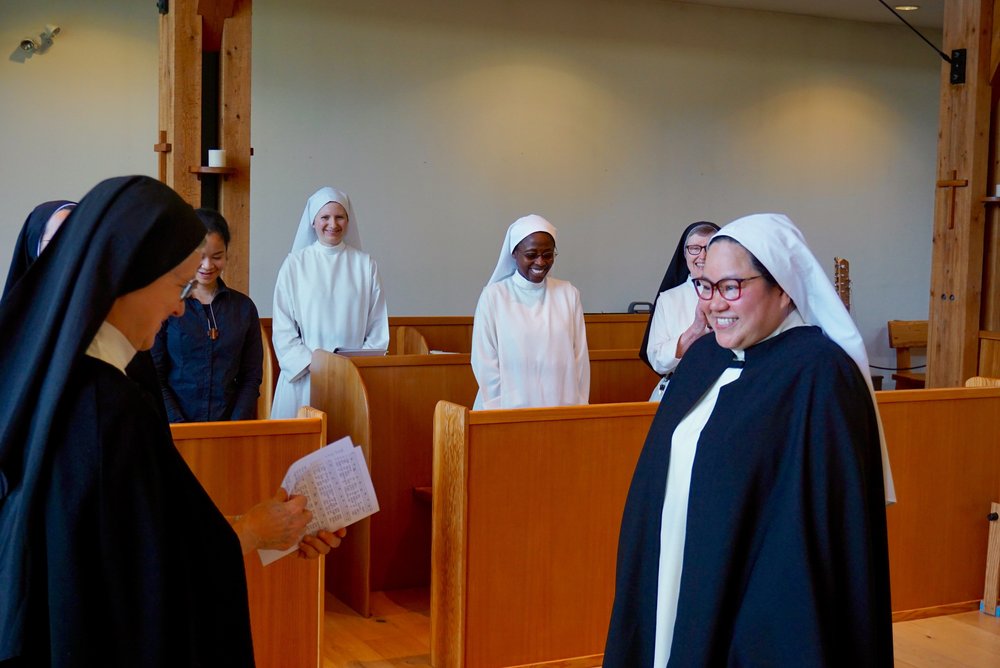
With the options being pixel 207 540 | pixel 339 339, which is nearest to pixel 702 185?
pixel 339 339

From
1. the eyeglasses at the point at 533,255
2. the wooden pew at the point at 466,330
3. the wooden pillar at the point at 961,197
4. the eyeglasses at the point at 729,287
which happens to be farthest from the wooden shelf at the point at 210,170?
the wooden pillar at the point at 961,197

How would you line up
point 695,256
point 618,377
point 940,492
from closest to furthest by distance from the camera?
1. point 695,256
2. point 940,492
3. point 618,377

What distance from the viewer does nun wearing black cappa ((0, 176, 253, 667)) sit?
A: 1.61 metres

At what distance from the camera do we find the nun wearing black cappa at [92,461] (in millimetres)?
1605

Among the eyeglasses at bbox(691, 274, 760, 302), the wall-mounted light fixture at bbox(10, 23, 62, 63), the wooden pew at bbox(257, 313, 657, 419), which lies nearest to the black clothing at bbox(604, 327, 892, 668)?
the eyeglasses at bbox(691, 274, 760, 302)

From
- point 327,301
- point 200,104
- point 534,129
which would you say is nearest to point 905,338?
point 534,129

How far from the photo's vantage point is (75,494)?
5.26ft

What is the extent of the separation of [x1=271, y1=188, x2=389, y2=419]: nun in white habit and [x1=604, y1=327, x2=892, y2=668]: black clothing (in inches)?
146

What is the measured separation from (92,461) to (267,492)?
1.94 m

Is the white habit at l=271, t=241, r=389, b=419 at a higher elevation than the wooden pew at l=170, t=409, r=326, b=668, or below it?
higher

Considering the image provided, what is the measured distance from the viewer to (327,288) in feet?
18.9

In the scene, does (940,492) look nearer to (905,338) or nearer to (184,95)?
(184,95)

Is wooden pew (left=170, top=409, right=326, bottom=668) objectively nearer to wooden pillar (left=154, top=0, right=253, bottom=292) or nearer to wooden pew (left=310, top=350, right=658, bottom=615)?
wooden pew (left=310, top=350, right=658, bottom=615)

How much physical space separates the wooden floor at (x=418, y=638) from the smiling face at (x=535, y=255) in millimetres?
1581
